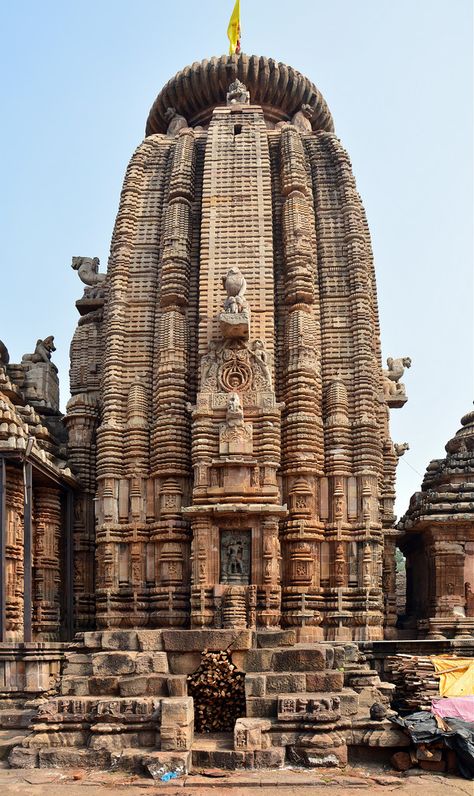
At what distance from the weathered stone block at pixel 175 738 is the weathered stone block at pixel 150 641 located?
2461mm

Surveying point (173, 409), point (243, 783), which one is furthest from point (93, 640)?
point (173, 409)

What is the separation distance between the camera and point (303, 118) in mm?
24281

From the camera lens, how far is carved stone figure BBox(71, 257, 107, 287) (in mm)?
23375

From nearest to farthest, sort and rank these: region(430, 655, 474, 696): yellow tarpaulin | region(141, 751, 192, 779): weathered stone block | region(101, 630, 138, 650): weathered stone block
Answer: region(141, 751, 192, 779): weathered stone block → region(430, 655, 474, 696): yellow tarpaulin → region(101, 630, 138, 650): weathered stone block

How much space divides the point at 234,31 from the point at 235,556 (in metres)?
17.5

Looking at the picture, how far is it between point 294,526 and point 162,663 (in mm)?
4796

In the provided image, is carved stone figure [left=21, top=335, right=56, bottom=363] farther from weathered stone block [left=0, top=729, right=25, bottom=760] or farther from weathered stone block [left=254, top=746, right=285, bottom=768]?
weathered stone block [left=254, top=746, right=285, bottom=768]

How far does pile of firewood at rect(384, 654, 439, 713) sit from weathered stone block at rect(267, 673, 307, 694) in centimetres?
177

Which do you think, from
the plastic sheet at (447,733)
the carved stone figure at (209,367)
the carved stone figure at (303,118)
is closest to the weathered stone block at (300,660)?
the plastic sheet at (447,733)

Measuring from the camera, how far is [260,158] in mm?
20438

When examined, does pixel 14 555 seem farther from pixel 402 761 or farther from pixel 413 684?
pixel 402 761

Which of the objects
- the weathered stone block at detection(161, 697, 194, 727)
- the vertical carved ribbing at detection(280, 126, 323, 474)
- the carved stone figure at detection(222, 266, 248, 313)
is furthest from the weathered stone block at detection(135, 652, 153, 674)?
the carved stone figure at detection(222, 266, 248, 313)

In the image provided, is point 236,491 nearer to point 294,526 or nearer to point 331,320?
point 294,526

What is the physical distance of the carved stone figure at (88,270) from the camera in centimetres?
2338
